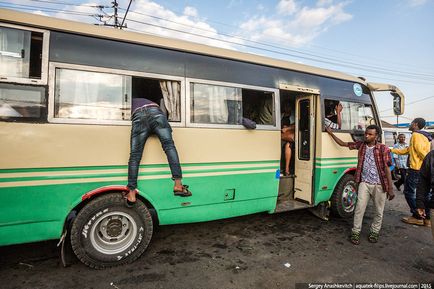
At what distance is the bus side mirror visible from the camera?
5.47m

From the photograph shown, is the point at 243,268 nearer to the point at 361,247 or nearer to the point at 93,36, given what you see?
the point at 361,247

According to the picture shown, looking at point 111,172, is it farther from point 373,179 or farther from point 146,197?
point 373,179

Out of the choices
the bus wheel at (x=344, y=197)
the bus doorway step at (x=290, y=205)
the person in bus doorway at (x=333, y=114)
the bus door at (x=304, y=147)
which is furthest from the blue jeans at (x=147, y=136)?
the bus wheel at (x=344, y=197)

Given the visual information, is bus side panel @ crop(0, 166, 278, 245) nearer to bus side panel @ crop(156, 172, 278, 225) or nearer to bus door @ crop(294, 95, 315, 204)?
bus side panel @ crop(156, 172, 278, 225)

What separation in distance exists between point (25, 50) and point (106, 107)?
3.23ft

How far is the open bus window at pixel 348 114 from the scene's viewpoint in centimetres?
488

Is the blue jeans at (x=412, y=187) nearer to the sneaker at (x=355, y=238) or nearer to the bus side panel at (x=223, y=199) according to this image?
the sneaker at (x=355, y=238)

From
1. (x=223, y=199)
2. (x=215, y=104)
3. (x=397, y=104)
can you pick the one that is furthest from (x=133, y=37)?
(x=397, y=104)

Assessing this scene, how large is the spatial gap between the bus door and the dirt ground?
710 mm

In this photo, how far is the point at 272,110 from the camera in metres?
4.21

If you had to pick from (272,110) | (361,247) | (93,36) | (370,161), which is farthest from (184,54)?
(361,247)

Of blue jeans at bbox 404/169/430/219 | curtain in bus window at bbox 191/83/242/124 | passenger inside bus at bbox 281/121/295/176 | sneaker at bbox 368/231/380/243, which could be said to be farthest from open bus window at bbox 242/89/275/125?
blue jeans at bbox 404/169/430/219

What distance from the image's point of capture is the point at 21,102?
2.63 meters

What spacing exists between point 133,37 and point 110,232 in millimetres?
2533
